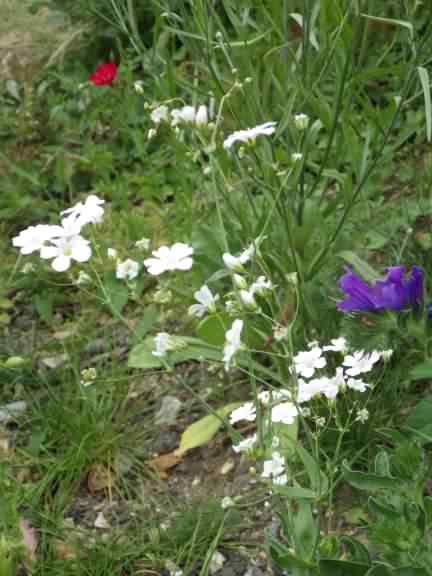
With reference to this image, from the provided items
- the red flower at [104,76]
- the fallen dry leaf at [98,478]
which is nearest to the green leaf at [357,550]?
the fallen dry leaf at [98,478]

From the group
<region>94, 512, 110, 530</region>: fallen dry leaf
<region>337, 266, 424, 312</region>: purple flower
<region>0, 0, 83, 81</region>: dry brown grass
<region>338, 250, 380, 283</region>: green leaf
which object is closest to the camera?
<region>337, 266, 424, 312</region>: purple flower

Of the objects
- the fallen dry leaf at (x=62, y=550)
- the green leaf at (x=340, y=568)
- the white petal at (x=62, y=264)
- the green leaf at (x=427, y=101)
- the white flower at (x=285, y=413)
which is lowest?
the fallen dry leaf at (x=62, y=550)

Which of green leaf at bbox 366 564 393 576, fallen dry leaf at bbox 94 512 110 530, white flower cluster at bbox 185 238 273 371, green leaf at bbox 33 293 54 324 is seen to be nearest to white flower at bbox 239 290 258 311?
white flower cluster at bbox 185 238 273 371

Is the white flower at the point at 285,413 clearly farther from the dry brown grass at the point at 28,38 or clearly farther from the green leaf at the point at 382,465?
the dry brown grass at the point at 28,38

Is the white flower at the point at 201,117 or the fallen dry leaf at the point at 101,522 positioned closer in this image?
the white flower at the point at 201,117

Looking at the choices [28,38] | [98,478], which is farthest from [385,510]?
[28,38]

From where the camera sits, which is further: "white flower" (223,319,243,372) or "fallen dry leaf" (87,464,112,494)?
"fallen dry leaf" (87,464,112,494)

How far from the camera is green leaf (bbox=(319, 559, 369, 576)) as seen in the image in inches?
41.9

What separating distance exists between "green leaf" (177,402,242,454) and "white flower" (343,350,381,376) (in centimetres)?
42

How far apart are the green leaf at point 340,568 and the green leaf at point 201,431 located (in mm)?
592

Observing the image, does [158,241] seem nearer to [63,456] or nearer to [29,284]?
[29,284]

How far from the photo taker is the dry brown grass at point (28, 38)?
11.1 feet

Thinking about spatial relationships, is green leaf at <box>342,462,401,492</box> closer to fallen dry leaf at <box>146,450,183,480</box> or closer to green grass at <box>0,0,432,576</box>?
green grass at <box>0,0,432,576</box>

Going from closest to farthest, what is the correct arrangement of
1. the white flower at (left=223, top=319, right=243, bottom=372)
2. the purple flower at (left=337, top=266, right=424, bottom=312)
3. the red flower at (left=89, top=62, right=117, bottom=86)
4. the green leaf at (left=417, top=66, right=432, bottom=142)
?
the white flower at (left=223, top=319, right=243, bottom=372)
the green leaf at (left=417, top=66, right=432, bottom=142)
the purple flower at (left=337, top=266, right=424, bottom=312)
the red flower at (left=89, top=62, right=117, bottom=86)
